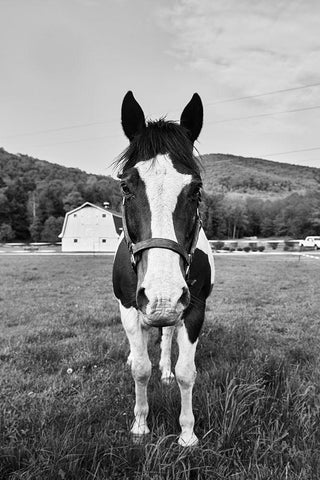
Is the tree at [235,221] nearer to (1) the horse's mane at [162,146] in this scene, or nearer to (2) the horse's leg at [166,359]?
(2) the horse's leg at [166,359]

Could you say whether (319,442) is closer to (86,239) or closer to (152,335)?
(152,335)

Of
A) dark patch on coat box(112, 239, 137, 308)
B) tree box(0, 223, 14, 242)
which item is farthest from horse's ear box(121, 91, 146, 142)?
tree box(0, 223, 14, 242)

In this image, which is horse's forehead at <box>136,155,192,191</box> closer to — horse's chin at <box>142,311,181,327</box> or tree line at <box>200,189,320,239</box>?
horse's chin at <box>142,311,181,327</box>

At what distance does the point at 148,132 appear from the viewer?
2.38 m

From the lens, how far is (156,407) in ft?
9.22

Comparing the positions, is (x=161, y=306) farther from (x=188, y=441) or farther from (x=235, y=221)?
(x=235, y=221)

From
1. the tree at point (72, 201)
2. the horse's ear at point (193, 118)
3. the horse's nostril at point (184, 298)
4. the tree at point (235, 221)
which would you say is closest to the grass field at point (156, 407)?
the horse's nostril at point (184, 298)

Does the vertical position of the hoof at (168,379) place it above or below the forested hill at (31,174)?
below

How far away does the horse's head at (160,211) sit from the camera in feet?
5.84

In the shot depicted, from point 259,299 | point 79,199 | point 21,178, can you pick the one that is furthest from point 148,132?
point 21,178

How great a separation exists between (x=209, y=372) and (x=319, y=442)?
1.20m

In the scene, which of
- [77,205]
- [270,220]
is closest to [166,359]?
[270,220]

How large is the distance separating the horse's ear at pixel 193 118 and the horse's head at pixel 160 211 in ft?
0.59

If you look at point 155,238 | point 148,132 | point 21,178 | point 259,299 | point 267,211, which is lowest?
point 259,299
